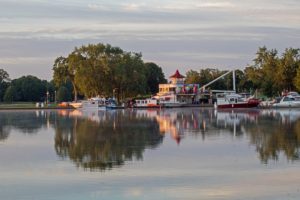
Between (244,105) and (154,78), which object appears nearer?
(244,105)

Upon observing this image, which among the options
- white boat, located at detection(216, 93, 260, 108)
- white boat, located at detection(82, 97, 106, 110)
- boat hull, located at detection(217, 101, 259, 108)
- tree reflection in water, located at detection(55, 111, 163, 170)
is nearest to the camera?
tree reflection in water, located at detection(55, 111, 163, 170)

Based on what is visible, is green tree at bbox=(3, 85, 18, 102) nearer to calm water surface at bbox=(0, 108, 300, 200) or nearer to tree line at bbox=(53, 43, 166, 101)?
tree line at bbox=(53, 43, 166, 101)

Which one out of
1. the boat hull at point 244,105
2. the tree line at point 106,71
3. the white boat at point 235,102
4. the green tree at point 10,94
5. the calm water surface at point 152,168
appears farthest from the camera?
the green tree at point 10,94

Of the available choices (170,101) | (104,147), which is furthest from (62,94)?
(104,147)

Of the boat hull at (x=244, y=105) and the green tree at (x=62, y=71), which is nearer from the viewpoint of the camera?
the boat hull at (x=244, y=105)

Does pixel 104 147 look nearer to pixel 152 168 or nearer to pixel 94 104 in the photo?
pixel 152 168

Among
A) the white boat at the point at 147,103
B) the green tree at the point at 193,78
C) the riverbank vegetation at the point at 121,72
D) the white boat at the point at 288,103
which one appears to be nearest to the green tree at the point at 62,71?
the riverbank vegetation at the point at 121,72

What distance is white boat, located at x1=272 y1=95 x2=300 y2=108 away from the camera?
3787 inches

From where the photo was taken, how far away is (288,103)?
316 feet

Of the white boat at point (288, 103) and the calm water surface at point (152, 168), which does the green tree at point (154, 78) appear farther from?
the calm water surface at point (152, 168)

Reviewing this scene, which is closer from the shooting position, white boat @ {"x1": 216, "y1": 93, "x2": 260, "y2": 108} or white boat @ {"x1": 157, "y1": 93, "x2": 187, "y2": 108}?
white boat @ {"x1": 216, "y1": 93, "x2": 260, "y2": 108}

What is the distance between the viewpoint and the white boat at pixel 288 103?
316 feet

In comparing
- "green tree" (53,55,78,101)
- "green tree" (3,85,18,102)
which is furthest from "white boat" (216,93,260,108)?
"green tree" (3,85,18,102)

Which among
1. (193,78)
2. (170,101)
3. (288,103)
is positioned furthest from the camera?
(193,78)
